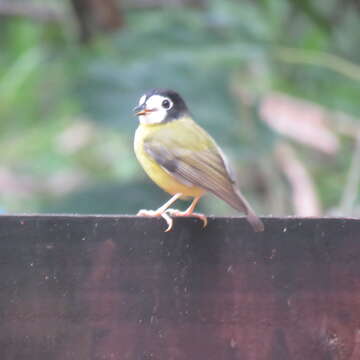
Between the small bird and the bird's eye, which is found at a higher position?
the bird's eye

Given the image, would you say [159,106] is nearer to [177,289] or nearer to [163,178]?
[163,178]

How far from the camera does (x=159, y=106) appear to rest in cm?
447

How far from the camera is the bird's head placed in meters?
4.44

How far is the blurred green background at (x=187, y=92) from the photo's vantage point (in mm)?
7109

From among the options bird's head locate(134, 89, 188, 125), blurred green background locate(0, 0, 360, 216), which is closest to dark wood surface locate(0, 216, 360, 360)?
bird's head locate(134, 89, 188, 125)

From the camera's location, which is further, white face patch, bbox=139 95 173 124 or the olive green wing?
white face patch, bbox=139 95 173 124

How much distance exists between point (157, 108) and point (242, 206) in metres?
1.03

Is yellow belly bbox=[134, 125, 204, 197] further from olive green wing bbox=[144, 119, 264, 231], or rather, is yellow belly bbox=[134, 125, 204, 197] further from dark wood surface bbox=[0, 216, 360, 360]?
dark wood surface bbox=[0, 216, 360, 360]

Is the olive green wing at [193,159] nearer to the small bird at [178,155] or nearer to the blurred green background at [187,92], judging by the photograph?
the small bird at [178,155]

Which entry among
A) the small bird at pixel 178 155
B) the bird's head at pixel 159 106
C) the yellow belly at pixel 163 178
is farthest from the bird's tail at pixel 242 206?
the bird's head at pixel 159 106

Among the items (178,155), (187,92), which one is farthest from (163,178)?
(187,92)

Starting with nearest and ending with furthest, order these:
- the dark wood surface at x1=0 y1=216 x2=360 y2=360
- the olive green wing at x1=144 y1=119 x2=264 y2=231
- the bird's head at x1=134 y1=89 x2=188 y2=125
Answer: the dark wood surface at x1=0 y1=216 x2=360 y2=360 < the olive green wing at x1=144 y1=119 x2=264 y2=231 < the bird's head at x1=134 y1=89 x2=188 y2=125

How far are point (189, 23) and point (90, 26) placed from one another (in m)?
0.82

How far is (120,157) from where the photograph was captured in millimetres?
8555
